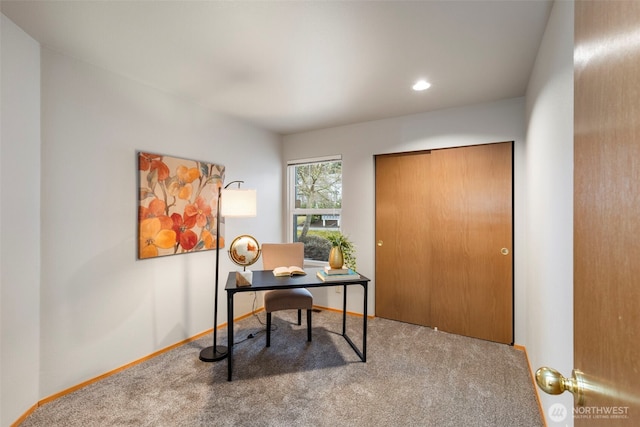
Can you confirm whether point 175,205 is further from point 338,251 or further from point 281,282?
point 338,251

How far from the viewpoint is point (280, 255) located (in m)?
3.15

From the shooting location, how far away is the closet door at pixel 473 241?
2891 millimetres

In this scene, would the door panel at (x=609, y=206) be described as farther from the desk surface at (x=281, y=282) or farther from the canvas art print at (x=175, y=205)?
the canvas art print at (x=175, y=205)

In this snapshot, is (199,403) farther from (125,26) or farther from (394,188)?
(394,188)

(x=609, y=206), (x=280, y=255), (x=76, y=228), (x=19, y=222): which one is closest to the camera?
(x=609, y=206)

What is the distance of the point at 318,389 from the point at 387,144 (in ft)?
8.89

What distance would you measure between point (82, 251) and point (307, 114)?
2.50m

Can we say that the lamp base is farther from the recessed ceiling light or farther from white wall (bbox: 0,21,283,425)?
the recessed ceiling light

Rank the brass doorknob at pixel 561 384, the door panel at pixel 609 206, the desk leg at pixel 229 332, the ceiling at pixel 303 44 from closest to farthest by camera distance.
→ the door panel at pixel 609 206 < the brass doorknob at pixel 561 384 < the ceiling at pixel 303 44 < the desk leg at pixel 229 332

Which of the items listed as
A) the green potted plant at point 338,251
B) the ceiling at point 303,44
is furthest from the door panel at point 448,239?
the green potted plant at point 338,251

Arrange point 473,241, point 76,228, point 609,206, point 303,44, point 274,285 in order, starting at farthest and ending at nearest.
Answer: point 473,241
point 274,285
point 76,228
point 303,44
point 609,206

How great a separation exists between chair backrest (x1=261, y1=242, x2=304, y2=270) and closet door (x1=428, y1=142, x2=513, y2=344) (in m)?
1.54

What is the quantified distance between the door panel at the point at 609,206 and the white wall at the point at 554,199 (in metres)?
0.77

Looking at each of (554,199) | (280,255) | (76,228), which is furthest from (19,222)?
(554,199)
